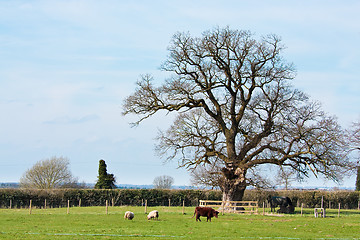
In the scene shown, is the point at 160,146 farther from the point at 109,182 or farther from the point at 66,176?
the point at 66,176

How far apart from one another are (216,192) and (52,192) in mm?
18735

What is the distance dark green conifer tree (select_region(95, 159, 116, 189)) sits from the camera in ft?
197

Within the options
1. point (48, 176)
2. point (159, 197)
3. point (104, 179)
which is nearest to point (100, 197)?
point (104, 179)

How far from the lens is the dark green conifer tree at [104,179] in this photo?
6012 centimetres

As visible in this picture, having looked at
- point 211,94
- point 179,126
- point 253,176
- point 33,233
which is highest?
point 211,94

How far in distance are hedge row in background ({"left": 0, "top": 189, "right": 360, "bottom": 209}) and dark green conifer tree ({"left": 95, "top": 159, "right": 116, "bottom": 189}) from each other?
492cm

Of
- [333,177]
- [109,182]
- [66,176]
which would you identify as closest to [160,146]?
[333,177]

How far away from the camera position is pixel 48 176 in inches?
2785

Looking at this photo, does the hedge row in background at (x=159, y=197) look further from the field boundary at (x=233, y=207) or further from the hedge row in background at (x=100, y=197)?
the field boundary at (x=233, y=207)

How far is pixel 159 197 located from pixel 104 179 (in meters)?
8.24

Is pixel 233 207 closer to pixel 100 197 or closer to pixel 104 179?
pixel 100 197

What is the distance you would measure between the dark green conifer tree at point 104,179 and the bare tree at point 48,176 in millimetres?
12331

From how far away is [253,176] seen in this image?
130 ft

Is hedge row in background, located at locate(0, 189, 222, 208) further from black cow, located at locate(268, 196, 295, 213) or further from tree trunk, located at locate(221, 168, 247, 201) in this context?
tree trunk, located at locate(221, 168, 247, 201)
